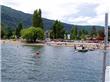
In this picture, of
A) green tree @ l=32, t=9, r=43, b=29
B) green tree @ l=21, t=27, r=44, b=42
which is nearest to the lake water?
green tree @ l=21, t=27, r=44, b=42

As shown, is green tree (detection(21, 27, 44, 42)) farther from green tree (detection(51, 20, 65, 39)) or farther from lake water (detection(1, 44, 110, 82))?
lake water (detection(1, 44, 110, 82))

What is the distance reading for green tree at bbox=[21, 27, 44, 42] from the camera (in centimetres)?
9312

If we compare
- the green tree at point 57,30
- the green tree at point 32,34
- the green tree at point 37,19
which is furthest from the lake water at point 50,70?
the green tree at point 57,30

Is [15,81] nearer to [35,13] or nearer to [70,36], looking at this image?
[35,13]

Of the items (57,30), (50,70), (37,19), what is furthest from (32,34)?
(50,70)

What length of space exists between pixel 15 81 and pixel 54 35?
80529 millimetres

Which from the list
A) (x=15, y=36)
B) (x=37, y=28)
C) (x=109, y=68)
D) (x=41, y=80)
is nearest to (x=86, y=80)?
(x=41, y=80)

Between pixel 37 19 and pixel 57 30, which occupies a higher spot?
pixel 37 19

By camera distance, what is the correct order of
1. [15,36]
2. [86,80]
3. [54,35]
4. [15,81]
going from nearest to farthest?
[15,81] < [86,80] < [54,35] < [15,36]

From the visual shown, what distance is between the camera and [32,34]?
94.7 meters

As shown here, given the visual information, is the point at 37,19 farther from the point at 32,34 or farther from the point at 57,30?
the point at 57,30

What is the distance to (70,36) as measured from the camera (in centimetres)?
11350

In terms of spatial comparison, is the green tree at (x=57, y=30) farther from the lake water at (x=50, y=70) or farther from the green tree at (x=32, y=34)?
the lake water at (x=50, y=70)

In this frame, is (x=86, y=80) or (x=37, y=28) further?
(x=37, y=28)
